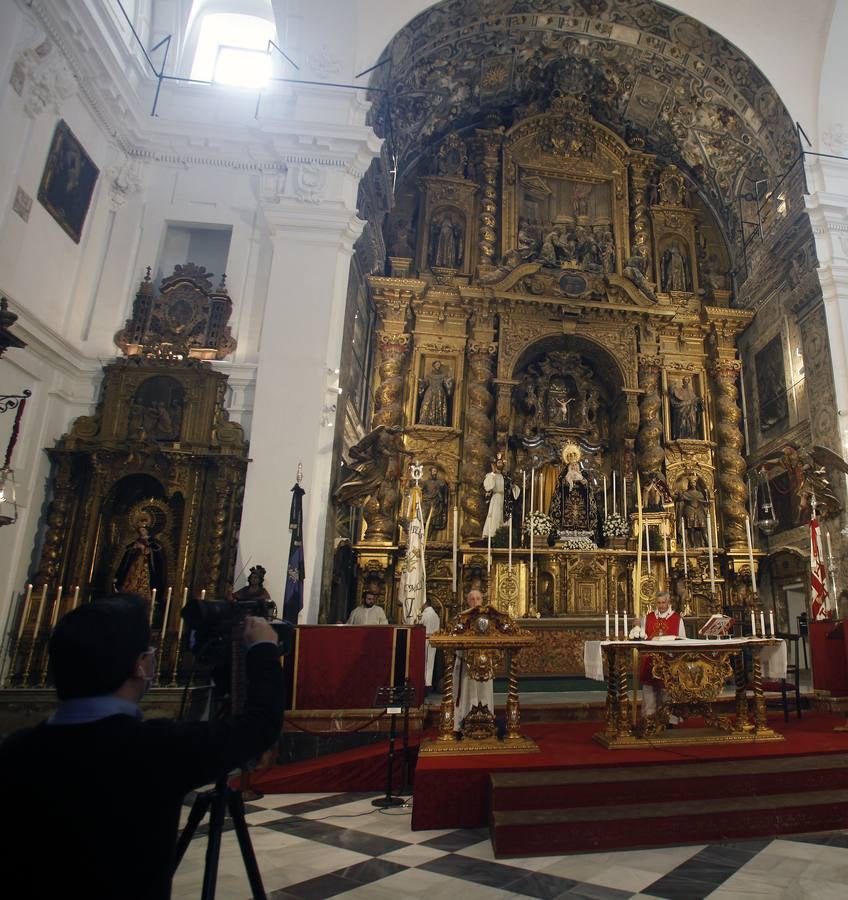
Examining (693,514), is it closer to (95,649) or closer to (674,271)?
(674,271)

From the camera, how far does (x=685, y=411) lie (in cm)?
1483

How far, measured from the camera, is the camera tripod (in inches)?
85.5

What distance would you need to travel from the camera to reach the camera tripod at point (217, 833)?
7.13ft

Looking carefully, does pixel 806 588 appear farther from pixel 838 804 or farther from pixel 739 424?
pixel 838 804

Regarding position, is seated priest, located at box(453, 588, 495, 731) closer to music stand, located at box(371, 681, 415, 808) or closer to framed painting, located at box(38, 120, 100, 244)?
music stand, located at box(371, 681, 415, 808)

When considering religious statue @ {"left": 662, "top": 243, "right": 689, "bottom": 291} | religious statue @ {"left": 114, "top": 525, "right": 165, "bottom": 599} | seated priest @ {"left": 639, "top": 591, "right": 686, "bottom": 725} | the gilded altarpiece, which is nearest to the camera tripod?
seated priest @ {"left": 639, "top": 591, "right": 686, "bottom": 725}

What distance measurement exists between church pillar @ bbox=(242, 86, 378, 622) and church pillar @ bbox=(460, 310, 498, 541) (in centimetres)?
436

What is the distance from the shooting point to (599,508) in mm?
13930

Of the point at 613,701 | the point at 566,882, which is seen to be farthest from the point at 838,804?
the point at 566,882

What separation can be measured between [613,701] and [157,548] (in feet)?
21.0

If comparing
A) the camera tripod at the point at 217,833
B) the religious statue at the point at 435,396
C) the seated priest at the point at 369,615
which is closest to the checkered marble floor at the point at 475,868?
the camera tripod at the point at 217,833

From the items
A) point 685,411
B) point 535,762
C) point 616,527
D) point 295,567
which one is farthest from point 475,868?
point 685,411

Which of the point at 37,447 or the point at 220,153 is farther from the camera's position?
the point at 220,153

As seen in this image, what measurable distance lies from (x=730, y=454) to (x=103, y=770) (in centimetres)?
1506
